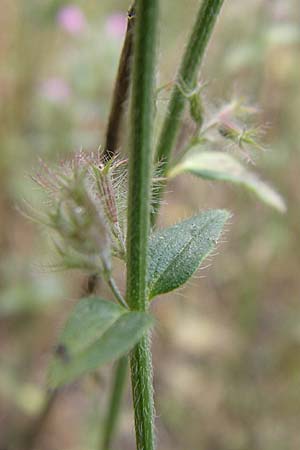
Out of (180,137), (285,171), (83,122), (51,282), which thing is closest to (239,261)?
(285,171)

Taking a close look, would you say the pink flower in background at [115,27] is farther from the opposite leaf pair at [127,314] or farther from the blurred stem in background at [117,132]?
the opposite leaf pair at [127,314]

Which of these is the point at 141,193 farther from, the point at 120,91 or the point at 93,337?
the point at 120,91

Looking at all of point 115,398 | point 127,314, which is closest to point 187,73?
point 127,314

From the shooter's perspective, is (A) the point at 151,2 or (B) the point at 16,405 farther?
(B) the point at 16,405

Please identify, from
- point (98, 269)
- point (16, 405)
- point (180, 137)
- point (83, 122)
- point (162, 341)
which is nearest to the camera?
point (98, 269)

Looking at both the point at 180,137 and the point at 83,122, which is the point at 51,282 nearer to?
the point at 83,122
